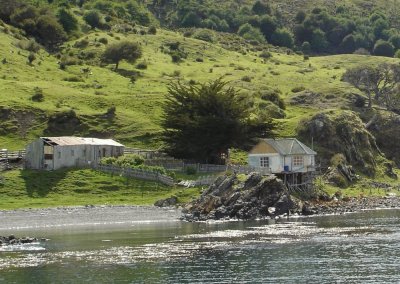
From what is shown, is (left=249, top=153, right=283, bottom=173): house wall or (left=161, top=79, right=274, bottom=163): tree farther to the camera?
(left=161, top=79, right=274, bottom=163): tree

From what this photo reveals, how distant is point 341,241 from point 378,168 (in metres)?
63.7

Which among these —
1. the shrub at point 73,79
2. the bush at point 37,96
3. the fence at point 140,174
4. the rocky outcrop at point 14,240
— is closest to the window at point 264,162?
the fence at point 140,174

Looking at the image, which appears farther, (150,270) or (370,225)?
(370,225)

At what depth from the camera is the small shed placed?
11369cm

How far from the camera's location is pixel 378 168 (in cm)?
13662

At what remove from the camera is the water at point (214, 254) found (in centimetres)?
5931

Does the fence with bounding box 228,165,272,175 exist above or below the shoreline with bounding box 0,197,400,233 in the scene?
above

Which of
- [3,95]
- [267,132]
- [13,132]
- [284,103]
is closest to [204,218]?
[267,132]

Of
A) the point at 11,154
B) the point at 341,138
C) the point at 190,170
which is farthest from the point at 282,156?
the point at 11,154

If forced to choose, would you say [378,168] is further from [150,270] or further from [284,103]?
[150,270]

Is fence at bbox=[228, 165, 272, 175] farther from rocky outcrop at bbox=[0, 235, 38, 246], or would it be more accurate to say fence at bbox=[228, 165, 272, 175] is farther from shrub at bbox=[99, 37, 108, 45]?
shrub at bbox=[99, 37, 108, 45]

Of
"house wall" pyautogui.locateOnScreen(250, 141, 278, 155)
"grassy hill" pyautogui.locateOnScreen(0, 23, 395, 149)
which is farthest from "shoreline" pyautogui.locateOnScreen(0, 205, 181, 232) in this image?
"grassy hill" pyautogui.locateOnScreen(0, 23, 395, 149)

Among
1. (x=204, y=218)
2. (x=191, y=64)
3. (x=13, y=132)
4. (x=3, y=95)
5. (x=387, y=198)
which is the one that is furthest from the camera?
(x=191, y=64)

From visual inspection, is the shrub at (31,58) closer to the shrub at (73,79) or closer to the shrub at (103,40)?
the shrub at (73,79)
